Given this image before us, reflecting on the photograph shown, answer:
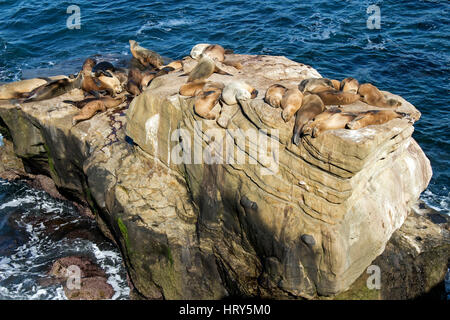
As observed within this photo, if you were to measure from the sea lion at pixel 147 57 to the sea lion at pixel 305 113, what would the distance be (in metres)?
7.54

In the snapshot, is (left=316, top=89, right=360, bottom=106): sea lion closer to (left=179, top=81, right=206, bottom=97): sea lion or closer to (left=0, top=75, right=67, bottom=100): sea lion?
(left=179, top=81, right=206, bottom=97): sea lion

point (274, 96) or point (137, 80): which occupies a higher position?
point (274, 96)

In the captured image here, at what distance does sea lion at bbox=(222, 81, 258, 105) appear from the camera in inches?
364

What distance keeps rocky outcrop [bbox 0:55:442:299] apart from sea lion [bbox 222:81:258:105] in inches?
6.7

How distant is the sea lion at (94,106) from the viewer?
39.5 feet

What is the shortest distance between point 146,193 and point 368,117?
5.09 metres

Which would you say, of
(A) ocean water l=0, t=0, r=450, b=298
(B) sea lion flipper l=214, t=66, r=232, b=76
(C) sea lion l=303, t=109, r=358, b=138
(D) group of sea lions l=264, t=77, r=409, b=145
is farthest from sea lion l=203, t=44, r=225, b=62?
(A) ocean water l=0, t=0, r=450, b=298

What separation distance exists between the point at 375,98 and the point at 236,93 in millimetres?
2760

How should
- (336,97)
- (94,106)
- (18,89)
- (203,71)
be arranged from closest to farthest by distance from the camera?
(336,97) < (203,71) < (94,106) < (18,89)

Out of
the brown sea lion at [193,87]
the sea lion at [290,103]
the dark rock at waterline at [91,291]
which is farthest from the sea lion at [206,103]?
the dark rock at waterline at [91,291]

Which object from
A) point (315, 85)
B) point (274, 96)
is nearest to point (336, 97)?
point (315, 85)

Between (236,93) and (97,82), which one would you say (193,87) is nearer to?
(236,93)

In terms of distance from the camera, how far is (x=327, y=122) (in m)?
8.04
